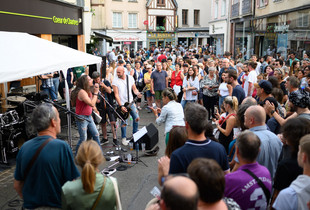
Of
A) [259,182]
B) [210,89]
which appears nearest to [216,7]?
[210,89]

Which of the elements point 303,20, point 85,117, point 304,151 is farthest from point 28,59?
point 303,20

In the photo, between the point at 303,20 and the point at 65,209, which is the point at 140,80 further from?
the point at 65,209

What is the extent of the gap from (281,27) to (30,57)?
1499cm

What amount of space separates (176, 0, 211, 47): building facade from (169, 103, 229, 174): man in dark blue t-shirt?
137ft

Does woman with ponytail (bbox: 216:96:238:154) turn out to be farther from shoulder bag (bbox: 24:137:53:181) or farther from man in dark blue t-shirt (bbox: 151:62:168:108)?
man in dark blue t-shirt (bbox: 151:62:168:108)

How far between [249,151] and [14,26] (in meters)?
10.1

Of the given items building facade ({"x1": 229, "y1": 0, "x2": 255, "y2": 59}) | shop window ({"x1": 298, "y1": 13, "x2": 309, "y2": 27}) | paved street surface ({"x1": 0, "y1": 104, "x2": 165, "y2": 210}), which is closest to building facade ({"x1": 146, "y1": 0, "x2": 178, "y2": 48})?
building facade ({"x1": 229, "y1": 0, "x2": 255, "y2": 59})

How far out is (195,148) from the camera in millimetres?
2996

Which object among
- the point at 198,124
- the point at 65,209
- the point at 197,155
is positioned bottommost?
the point at 65,209

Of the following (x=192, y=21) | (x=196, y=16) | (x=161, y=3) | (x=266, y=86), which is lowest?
(x=266, y=86)

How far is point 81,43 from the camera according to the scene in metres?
17.2

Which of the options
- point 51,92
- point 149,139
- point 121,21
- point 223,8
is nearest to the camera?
point 149,139

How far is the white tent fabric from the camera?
5.20m

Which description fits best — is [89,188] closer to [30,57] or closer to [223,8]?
[30,57]
